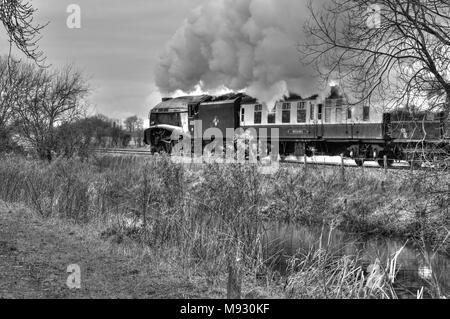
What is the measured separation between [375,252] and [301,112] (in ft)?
40.9

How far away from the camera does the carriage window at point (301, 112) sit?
2203cm

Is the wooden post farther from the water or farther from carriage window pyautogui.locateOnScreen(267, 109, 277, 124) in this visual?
carriage window pyautogui.locateOnScreen(267, 109, 277, 124)

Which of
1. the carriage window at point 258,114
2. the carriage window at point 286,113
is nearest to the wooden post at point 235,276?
the carriage window at point 286,113

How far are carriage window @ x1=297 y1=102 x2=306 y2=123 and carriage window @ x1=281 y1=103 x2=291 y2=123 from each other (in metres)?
0.51

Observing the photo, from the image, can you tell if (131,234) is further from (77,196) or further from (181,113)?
(181,113)

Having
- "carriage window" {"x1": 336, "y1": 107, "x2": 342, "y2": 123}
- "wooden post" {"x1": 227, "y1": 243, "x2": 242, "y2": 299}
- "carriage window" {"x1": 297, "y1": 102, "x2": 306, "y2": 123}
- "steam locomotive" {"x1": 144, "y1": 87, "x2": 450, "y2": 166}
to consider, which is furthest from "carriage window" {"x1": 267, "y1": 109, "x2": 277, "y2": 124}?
"wooden post" {"x1": 227, "y1": 243, "x2": 242, "y2": 299}

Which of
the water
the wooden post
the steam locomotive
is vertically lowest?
the water

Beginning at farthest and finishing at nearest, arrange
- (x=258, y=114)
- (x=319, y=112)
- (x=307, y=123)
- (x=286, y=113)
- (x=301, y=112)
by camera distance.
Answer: (x=258, y=114), (x=286, y=113), (x=301, y=112), (x=307, y=123), (x=319, y=112)

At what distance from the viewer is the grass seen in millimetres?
6918

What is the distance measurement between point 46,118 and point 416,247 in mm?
16911

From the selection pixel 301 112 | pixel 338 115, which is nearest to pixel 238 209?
pixel 338 115

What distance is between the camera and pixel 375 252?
10.4 metres

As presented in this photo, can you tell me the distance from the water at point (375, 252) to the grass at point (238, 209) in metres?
0.37

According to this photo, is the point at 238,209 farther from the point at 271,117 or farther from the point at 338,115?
the point at 271,117
